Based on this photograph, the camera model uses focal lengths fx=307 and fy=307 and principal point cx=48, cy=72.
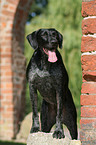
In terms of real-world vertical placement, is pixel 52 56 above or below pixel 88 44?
below

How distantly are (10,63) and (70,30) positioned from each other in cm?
424

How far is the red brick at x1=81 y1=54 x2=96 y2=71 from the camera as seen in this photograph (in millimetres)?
2600

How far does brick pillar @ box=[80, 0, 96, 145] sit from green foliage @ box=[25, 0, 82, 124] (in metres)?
6.98

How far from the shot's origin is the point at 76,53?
33.6ft

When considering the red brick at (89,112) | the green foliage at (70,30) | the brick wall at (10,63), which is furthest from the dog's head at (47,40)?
the green foliage at (70,30)

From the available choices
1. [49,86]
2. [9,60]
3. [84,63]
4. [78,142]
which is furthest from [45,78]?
[9,60]

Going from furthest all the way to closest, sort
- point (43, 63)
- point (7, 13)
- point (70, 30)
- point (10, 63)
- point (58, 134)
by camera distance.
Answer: point (70, 30) → point (10, 63) → point (7, 13) → point (43, 63) → point (58, 134)

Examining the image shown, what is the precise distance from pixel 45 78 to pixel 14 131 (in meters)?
4.61

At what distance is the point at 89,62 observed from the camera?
261cm

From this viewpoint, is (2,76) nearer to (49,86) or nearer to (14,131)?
(14,131)

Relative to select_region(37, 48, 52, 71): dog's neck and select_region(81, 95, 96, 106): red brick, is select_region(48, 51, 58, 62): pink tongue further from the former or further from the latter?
select_region(81, 95, 96, 106): red brick

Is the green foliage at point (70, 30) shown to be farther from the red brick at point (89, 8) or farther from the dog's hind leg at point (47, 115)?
the red brick at point (89, 8)

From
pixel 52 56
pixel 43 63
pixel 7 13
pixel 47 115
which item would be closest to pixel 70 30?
pixel 7 13

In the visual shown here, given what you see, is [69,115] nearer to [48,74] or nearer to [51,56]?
[48,74]
